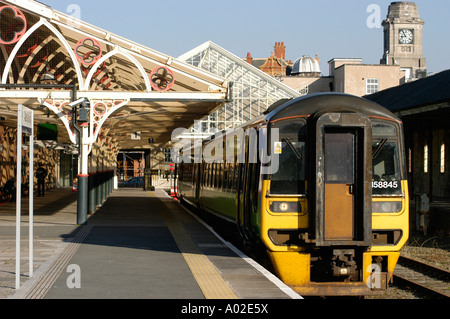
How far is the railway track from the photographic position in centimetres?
1131

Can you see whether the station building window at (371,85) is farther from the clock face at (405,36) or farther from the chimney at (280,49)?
the clock face at (405,36)

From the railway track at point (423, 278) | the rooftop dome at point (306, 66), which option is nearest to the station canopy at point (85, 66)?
the railway track at point (423, 278)

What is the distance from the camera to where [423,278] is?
1280cm

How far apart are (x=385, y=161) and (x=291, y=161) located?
1.39 meters

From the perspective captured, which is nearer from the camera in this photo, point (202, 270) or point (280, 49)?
point (202, 270)

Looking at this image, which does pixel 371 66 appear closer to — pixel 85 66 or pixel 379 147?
pixel 85 66

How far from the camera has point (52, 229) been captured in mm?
16859

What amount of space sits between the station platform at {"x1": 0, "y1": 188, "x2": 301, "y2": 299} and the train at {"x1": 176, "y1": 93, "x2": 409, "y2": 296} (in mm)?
755

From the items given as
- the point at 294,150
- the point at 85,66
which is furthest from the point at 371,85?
the point at 294,150

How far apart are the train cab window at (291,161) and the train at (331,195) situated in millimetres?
15

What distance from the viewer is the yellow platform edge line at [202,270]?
28.2ft
